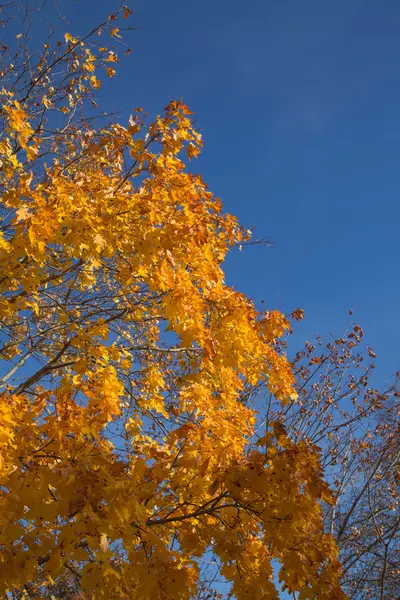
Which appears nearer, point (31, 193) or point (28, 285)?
point (31, 193)

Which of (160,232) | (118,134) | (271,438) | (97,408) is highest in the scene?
(118,134)

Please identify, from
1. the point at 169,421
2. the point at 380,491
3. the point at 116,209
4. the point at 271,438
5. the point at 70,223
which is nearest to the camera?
the point at 271,438

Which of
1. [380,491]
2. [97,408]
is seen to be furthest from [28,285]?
[380,491]

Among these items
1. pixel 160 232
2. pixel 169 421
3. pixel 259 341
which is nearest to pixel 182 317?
pixel 160 232

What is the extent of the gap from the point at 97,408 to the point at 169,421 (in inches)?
120

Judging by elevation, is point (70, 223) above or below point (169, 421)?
below

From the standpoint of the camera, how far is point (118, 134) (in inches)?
183

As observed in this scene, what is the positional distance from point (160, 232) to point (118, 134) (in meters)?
1.58

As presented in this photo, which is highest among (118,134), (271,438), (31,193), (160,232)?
(118,134)

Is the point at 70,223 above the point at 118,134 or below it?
below

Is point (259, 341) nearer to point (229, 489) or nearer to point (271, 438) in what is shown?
point (271, 438)

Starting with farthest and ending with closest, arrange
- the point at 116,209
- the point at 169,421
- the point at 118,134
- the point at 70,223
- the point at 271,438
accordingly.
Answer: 1. the point at 169,421
2. the point at 118,134
3. the point at 116,209
4. the point at 70,223
5. the point at 271,438

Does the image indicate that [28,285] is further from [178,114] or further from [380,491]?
[380,491]

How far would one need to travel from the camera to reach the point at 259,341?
170 inches
